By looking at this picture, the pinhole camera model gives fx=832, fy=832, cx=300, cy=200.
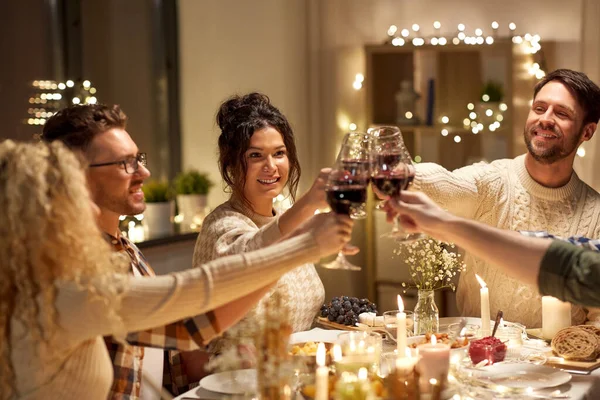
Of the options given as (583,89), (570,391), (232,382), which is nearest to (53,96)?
(583,89)

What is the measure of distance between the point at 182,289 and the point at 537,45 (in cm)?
383

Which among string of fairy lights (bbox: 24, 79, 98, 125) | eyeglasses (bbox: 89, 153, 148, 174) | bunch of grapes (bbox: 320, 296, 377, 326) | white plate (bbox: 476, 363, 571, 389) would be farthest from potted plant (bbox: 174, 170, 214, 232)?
white plate (bbox: 476, 363, 571, 389)

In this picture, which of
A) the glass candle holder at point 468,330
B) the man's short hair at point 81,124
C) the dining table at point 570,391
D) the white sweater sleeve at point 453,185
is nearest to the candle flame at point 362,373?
the dining table at point 570,391

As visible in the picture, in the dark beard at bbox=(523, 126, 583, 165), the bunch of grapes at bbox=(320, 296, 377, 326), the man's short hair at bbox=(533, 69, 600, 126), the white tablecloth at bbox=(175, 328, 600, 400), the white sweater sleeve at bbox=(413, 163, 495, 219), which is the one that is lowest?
the white tablecloth at bbox=(175, 328, 600, 400)

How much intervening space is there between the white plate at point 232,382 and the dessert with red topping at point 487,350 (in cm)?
64

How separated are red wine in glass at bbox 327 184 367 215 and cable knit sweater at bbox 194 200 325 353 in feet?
1.73

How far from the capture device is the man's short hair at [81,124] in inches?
92.6

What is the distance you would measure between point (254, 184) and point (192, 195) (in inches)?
90.0

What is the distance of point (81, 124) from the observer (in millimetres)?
2352

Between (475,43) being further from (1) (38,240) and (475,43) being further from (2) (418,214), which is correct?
(1) (38,240)

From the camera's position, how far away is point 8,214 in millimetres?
1642

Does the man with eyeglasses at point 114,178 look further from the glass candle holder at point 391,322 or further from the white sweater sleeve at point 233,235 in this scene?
the glass candle holder at point 391,322

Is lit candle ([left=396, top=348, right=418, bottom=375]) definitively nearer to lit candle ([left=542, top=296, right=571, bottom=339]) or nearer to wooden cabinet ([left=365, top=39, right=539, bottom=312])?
lit candle ([left=542, top=296, right=571, bottom=339])

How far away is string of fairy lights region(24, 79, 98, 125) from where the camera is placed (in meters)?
4.46
